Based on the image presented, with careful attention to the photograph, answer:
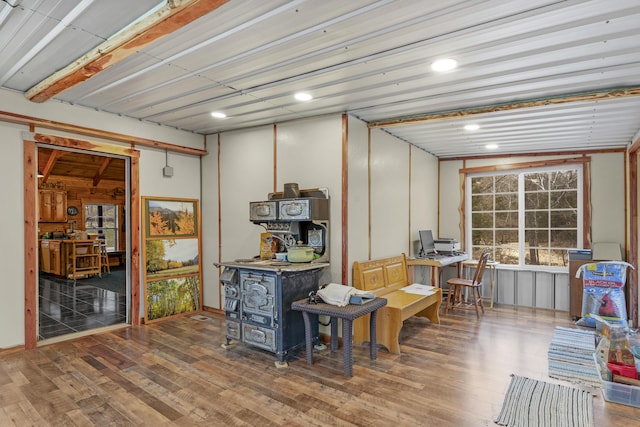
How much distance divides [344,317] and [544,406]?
1.74m

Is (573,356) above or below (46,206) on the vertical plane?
below

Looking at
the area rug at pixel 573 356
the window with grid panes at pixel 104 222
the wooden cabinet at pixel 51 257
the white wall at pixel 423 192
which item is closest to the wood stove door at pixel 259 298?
the area rug at pixel 573 356

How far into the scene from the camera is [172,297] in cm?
554

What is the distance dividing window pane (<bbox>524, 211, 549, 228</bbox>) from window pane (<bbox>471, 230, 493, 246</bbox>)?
0.65 m

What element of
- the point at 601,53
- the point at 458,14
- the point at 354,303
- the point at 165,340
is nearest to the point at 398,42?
the point at 458,14

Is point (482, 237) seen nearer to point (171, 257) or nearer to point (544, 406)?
point (544, 406)

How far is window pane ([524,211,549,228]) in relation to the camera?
662cm

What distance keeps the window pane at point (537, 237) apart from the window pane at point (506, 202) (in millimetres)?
520

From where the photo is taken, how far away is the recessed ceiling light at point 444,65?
10.0 feet

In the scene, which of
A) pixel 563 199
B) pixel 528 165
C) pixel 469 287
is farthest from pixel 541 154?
pixel 469 287

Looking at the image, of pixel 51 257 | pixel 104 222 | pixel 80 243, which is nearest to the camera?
pixel 80 243

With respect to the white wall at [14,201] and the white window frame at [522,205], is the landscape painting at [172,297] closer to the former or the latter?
the white wall at [14,201]

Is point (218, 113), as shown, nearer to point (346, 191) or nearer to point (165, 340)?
point (346, 191)

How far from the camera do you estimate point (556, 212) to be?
21.5ft
